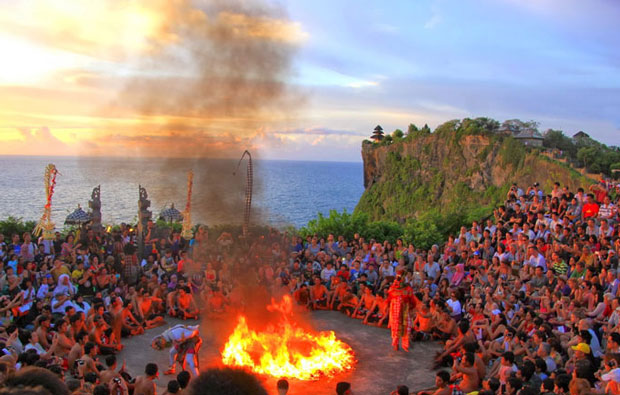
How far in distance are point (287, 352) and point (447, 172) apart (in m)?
32.5

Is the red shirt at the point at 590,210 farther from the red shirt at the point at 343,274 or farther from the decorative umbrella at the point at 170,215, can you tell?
the decorative umbrella at the point at 170,215

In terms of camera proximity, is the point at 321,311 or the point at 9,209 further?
the point at 9,209

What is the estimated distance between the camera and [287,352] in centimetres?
969

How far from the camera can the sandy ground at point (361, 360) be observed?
28.7 ft

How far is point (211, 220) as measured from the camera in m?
16.9

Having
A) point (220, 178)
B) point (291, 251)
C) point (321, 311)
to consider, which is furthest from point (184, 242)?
point (321, 311)

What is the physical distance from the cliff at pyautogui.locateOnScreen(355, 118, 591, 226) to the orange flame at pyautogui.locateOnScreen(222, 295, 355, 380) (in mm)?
20862

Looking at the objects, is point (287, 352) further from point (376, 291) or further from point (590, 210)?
point (590, 210)

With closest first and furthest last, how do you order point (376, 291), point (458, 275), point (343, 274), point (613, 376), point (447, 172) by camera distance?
1. point (613, 376)
2. point (458, 275)
3. point (376, 291)
4. point (343, 274)
5. point (447, 172)

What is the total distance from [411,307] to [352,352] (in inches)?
67.9

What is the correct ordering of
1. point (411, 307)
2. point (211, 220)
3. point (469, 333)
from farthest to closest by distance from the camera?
point (211, 220) → point (411, 307) → point (469, 333)

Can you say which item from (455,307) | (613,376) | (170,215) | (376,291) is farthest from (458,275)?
(170,215)

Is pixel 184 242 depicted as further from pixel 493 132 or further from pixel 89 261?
pixel 493 132

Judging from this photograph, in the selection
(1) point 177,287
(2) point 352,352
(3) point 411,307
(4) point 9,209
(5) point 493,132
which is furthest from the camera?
(4) point 9,209
